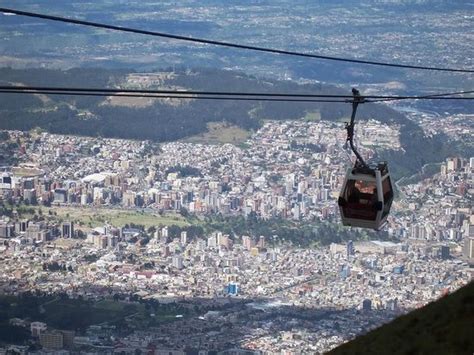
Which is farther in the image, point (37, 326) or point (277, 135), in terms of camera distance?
point (277, 135)

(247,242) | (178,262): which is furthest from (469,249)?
(178,262)

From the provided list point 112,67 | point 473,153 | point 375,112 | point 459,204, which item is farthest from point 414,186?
point 112,67

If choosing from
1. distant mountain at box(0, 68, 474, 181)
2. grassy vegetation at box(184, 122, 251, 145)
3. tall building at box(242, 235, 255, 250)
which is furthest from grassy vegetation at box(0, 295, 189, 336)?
distant mountain at box(0, 68, 474, 181)

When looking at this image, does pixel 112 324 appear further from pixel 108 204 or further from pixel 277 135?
pixel 277 135

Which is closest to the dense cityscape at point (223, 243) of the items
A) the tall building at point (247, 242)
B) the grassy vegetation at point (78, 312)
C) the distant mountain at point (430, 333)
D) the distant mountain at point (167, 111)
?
the tall building at point (247, 242)

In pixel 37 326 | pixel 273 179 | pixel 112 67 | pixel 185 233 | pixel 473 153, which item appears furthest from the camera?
pixel 112 67

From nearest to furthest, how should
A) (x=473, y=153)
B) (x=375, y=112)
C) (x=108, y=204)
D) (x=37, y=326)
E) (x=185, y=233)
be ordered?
(x=37, y=326) < (x=185, y=233) < (x=108, y=204) < (x=473, y=153) < (x=375, y=112)

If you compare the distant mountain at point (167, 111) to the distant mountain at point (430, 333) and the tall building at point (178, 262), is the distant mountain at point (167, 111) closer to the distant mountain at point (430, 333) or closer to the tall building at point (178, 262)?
the tall building at point (178, 262)

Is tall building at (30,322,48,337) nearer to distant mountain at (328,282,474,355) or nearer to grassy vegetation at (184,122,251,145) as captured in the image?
distant mountain at (328,282,474,355)
